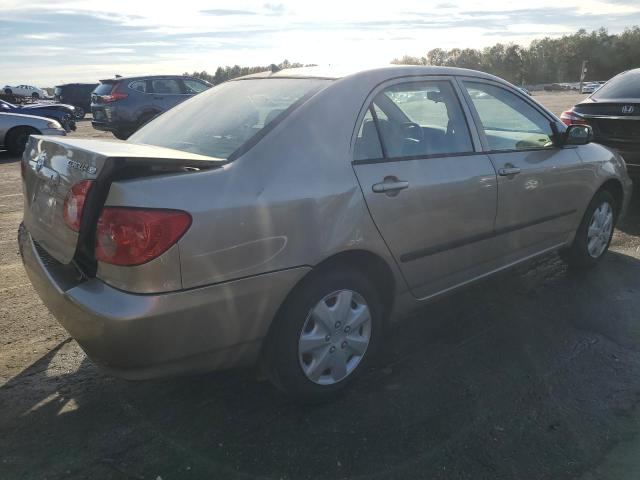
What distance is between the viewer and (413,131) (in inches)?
125

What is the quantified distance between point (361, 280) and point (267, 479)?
1.02 metres

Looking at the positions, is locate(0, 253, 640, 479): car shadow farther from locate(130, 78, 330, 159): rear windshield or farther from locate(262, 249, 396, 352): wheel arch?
locate(130, 78, 330, 159): rear windshield

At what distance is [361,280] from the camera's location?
2.77 meters

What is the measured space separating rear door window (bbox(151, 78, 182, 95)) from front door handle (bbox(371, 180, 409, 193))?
39.3 ft

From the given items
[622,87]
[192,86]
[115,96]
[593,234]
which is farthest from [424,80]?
[192,86]

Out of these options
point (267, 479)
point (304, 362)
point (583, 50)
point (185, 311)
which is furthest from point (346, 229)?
point (583, 50)

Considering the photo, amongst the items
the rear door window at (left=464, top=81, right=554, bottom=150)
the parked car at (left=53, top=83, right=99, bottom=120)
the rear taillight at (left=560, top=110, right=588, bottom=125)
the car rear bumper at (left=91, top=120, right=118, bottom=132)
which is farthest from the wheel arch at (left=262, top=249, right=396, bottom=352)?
the parked car at (left=53, top=83, right=99, bottom=120)

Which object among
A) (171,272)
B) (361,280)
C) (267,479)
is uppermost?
(171,272)

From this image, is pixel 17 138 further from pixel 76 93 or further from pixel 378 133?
pixel 76 93

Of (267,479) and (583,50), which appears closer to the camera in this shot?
(267,479)

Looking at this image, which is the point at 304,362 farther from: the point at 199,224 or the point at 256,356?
the point at 199,224

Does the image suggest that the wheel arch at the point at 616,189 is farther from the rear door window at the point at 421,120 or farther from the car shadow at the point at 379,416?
the rear door window at the point at 421,120

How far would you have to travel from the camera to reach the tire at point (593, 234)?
439cm

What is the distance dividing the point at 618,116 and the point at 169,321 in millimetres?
6136
